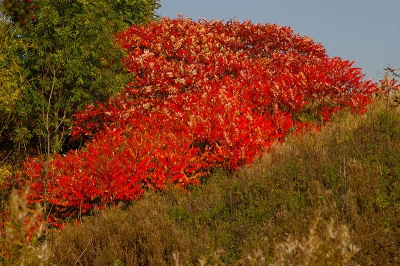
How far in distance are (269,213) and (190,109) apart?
4.13 meters

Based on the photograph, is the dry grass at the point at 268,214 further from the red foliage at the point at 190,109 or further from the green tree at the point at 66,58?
the green tree at the point at 66,58

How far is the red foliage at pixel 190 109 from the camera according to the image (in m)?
8.44

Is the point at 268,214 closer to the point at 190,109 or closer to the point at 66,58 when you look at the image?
the point at 190,109

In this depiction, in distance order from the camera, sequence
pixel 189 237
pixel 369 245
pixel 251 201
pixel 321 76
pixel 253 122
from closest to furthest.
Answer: pixel 369 245 < pixel 189 237 < pixel 251 201 < pixel 253 122 < pixel 321 76

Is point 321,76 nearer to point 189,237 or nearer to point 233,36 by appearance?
point 189,237

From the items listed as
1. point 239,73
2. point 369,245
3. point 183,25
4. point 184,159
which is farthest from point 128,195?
point 183,25

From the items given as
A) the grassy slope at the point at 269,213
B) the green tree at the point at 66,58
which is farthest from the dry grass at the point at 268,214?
the green tree at the point at 66,58

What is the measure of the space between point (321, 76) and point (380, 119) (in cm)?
278

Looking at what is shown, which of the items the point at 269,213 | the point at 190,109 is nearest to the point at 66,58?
the point at 190,109

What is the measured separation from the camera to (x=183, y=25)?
1753cm

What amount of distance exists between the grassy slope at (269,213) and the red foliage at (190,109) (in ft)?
2.21

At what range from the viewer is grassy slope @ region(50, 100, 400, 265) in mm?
5742

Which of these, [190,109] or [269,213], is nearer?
[269,213]

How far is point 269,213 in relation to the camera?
6562mm
